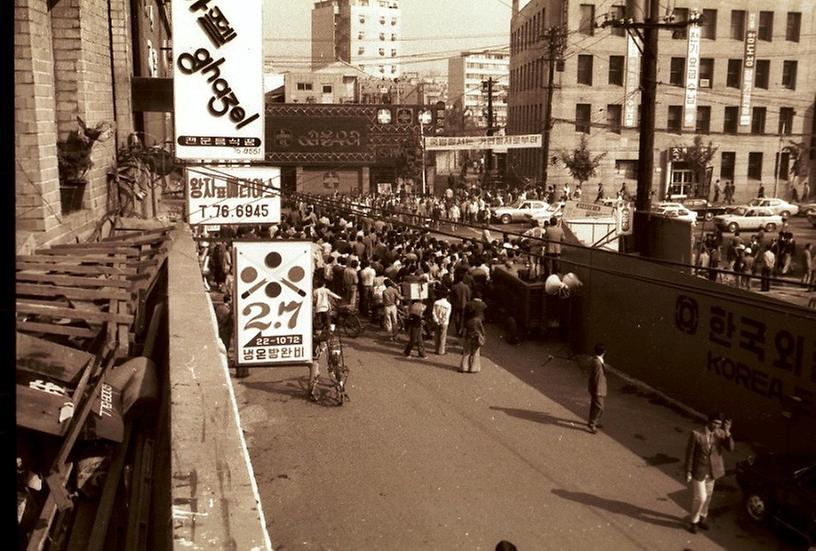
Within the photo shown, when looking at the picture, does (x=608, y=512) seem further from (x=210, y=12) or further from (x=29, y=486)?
(x=210, y=12)

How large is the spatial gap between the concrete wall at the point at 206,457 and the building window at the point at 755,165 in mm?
57383

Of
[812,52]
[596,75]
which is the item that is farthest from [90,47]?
[812,52]

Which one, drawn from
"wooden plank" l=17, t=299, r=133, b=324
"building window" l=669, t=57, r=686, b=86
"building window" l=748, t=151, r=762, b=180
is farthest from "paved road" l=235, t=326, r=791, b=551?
"building window" l=748, t=151, r=762, b=180

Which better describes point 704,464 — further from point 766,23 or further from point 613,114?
point 766,23

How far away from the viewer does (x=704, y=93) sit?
5562 centimetres

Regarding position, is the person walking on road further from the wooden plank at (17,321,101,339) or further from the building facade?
the wooden plank at (17,321,101,339)

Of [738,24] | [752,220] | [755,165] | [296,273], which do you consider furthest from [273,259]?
[755,165]

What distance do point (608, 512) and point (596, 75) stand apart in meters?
48.5

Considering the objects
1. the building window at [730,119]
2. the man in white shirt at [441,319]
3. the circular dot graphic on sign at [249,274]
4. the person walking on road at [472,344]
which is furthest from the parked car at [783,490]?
the building window at [730,119]

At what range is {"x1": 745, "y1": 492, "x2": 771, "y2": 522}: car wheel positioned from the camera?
10562 mm

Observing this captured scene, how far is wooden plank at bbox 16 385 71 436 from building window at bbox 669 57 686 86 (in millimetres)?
56248

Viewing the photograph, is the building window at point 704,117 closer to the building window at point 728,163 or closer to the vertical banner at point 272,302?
the building window at point 728,163

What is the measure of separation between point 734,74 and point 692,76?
353cm

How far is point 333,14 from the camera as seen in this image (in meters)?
138
